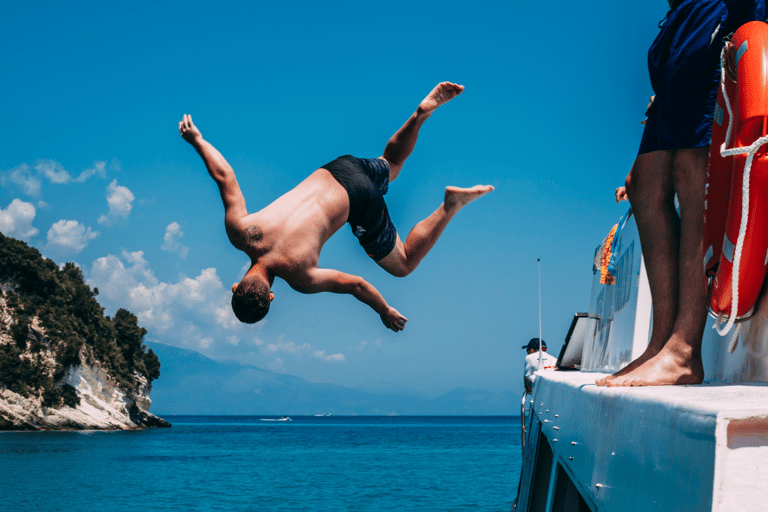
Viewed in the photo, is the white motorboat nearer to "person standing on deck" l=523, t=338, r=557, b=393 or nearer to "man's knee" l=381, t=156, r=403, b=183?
"man's knee" l=381, t=156, r=403, b=183

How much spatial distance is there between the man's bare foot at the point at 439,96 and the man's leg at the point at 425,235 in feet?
2.37

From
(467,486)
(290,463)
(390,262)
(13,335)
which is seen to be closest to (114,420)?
(13,335)

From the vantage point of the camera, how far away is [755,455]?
1.14 m

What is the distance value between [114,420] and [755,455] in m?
77.6

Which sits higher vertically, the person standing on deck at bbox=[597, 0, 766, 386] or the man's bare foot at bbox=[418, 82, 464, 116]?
the man's bare foot at bbox=[418, 82, 464, 116]

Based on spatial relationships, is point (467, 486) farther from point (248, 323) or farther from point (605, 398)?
point (605, 398)

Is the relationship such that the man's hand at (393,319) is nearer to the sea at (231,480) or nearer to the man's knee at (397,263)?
the man's knee at (397,263)

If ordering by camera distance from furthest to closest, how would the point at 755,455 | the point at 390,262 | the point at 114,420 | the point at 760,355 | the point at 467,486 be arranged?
the point at 114,420, the point at 467,486, the point at 390,262, the point at 760,355, the point at 755,455

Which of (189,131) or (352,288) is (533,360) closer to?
(352,288)

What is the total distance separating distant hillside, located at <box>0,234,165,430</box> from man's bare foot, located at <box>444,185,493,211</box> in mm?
59806

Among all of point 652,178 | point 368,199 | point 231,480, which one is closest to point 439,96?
point 368,199

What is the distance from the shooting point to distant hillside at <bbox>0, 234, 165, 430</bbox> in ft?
186

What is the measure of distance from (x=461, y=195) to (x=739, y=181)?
360cm

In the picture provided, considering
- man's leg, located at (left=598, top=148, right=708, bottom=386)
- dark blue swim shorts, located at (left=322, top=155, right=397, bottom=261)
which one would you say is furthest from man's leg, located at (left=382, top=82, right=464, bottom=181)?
man's leg, located at (left=598, top=148, right=708, bottom=386)
